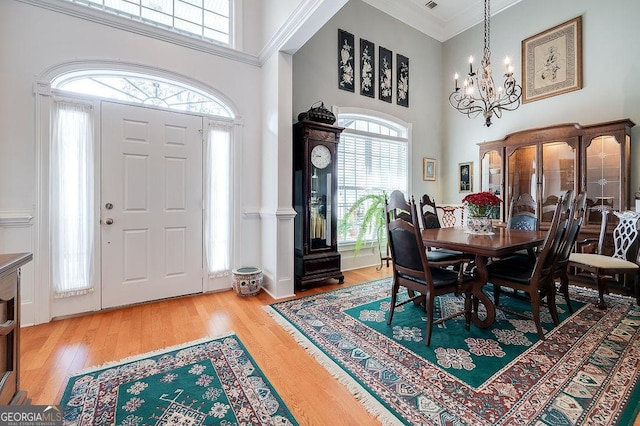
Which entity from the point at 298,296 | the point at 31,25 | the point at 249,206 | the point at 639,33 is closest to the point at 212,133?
the point at 249,206

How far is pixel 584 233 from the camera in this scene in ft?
11.9

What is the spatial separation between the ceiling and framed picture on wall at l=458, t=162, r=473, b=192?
2533 millimetres

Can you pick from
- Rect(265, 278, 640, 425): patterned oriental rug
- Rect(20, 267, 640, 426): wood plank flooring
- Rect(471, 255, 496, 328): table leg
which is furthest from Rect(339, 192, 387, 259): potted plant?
Rect(471, 255, 496, 328): table leg

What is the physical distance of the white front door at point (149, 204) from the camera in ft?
9.37

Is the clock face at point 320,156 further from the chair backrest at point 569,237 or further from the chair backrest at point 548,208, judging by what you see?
the chair backrest at point 548,208

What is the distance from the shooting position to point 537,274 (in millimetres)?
2242

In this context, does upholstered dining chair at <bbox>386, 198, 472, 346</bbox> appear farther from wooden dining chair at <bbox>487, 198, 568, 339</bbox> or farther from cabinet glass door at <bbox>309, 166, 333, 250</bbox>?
cabinet glass door at <bbox>309, 166, 333, 250</bbox>

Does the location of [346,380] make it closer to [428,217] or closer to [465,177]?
[428,217]

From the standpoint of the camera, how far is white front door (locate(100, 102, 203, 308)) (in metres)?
2.86

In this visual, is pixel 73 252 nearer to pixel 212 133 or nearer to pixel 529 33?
pixel 212 133

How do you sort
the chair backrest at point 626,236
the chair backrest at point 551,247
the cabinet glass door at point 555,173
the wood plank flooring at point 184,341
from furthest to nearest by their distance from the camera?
Result: 1. the cabinet glass door at point 555,173
2. the chair backrest at point 626,236
3. the chair backrest at point 551,247
4. the wood plank flooring at point 184,341

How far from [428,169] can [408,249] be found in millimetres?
3692

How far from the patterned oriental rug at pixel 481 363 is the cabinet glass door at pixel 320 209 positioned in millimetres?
982

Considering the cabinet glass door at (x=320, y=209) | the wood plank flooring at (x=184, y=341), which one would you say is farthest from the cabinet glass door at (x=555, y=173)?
the wood plank flooring at (x=184, y=341)
